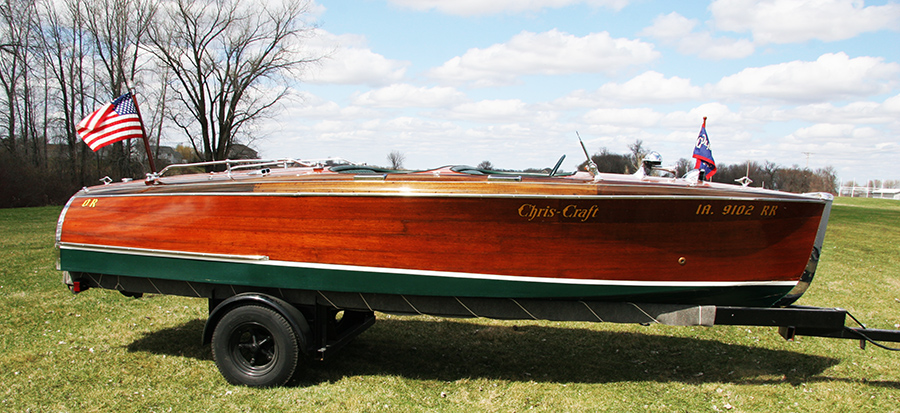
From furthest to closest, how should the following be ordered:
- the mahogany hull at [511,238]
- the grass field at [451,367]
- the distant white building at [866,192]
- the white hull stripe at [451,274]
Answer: the distant white building at [866,192], the grass field at [451,367], the white hull stripe at [451,274], the mahogany hull at [511,238]

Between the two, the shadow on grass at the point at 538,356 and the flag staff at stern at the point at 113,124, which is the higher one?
the flag staff at stern at the point at 113,124

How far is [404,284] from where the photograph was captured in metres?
4.25

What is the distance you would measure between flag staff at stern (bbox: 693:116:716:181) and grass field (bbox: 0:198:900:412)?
1.87m

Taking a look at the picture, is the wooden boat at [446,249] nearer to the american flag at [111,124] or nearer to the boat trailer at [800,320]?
the boat trailer at [800,320]

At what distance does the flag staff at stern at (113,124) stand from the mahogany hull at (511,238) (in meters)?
1.83

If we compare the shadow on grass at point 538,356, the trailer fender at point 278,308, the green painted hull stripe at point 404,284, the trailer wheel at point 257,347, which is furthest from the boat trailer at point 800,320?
the trailer wheel at point 257,347

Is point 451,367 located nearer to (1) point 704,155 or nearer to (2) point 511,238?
(2) point 511,238

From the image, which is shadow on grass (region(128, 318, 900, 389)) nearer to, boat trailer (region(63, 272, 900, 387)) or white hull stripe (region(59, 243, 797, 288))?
boat trailer (region(63, 272, 900, 387))

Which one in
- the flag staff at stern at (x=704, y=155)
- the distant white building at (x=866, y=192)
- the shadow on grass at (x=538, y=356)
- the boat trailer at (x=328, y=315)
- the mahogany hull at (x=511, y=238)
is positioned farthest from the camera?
the distant white building at (x=866, y=192)

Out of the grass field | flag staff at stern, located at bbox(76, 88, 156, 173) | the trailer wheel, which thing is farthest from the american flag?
the trailer wheel

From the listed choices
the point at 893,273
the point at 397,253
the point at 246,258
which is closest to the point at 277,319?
the point at 246,258

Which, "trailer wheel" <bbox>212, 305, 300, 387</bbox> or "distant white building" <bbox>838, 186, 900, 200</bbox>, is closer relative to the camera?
"trailer wheel" <bbox>212, 305, 300, 387</bbox>

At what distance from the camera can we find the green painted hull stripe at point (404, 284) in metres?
4.11

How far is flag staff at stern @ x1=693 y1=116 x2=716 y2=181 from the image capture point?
525 cm
